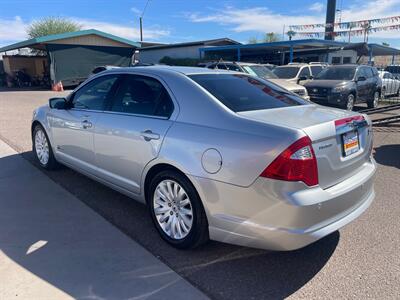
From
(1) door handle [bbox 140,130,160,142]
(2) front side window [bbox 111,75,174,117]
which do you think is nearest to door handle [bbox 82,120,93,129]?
(2) front side window [bbox 111,75,174,117]

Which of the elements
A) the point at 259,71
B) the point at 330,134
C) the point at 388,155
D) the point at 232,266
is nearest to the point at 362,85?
the point at 259,71

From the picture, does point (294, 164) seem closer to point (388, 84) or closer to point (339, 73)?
point (339, 73)

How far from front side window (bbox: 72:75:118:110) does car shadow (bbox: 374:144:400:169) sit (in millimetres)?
4695

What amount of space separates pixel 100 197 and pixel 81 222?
72 centimetres

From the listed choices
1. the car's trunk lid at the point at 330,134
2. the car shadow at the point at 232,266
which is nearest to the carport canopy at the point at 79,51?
the car shadow at the point at 232,266

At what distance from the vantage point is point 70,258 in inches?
129

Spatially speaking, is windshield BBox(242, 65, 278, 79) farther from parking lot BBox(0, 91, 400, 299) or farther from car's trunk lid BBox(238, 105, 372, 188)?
car's trunk lid BBox(238, 105, 372, 188)

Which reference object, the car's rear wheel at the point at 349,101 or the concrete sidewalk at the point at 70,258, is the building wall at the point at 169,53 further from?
the concrete sidewalk at the point at 70,258

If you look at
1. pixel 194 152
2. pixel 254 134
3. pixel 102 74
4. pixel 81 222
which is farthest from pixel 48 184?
pixel 254 134

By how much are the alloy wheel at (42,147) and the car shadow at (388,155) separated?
18.0ft

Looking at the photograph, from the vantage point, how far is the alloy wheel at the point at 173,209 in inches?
131

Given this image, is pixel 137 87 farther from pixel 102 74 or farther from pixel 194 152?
pixel 194 152

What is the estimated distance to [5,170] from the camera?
5828 mm

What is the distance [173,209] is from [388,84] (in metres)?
17.3
